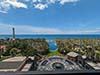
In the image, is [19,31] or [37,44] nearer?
[19,31]

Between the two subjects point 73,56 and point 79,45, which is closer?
point 79,45

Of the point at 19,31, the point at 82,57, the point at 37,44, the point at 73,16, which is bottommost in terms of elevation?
the point at 82,57

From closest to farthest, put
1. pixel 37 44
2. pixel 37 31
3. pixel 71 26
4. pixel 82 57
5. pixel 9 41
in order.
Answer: pixel 37 31 → pixel 71 26 → pixel 9 41 → pixel 37 44 → pixel 82 57

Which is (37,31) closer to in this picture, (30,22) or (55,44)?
(30,22)

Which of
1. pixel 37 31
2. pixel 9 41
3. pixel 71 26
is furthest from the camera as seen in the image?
pixel 9 41

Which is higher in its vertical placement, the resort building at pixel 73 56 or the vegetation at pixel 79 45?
the vegetation at pixel 79 45

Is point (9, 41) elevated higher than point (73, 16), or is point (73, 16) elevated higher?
point (73, 16)

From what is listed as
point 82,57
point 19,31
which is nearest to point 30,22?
point 19,31

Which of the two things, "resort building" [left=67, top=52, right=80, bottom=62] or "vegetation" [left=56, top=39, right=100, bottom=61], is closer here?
"vegetation" [left=56, top=39, right=100, bottom=61]

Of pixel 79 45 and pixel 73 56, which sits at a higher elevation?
pixel 79 45

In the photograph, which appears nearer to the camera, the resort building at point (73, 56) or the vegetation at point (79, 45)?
the vegetation at point (79, 45)

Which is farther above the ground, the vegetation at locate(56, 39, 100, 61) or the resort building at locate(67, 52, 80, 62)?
the vegetation at locate(56, 39, 100, 61)
